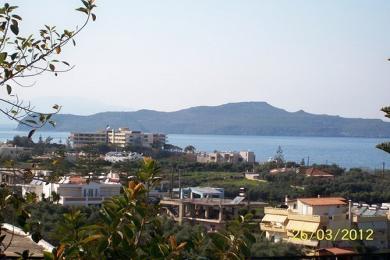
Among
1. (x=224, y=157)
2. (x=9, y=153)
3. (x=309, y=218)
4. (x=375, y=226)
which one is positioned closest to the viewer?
(x=9, y=153)

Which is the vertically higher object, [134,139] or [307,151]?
[134,139]

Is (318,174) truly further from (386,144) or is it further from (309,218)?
(386,144)

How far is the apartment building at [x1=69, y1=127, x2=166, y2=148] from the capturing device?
72375 mm

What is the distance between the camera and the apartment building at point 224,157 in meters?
64.9

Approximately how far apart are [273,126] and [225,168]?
131586 mm

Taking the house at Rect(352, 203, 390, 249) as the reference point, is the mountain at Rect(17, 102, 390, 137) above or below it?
above

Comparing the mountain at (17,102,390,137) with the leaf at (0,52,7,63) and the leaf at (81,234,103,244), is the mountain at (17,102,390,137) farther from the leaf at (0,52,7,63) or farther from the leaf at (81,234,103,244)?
the leaf at (81,234,103,244)

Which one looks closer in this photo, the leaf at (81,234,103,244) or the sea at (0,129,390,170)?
the leaf at (81,234,103,244)

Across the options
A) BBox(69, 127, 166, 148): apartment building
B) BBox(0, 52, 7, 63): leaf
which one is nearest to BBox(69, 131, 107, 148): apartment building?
BBox(69, 127, 166, 148): apartment building

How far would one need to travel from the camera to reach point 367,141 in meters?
186

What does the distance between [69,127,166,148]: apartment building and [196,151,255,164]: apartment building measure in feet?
23.5
